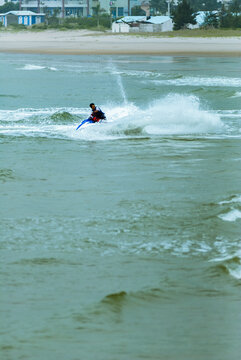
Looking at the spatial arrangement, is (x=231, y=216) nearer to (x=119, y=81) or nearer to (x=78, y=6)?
(x=119, y=81)

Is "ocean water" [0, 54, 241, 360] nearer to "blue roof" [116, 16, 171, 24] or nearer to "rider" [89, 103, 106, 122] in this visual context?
"rider" [89, 103, 106, 122]

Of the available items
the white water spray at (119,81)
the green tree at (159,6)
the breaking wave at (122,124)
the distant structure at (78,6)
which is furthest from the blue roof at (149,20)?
the breaking wave at (122,124)

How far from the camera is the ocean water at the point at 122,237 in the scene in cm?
838

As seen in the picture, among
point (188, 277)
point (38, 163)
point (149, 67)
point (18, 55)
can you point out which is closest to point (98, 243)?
point (188, 277)

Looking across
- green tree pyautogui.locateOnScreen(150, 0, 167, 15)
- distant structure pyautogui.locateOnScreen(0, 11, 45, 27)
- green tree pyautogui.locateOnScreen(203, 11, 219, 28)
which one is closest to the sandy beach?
green tree pyautogui.locateOnScreen(203, 11, 219, 28)

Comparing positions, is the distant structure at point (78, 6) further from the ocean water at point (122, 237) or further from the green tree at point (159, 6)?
the ocean water at point (122, 237)

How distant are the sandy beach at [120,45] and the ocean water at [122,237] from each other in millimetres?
42892

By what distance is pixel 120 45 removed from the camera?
75.6 metres

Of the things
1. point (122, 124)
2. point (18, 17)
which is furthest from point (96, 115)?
point (18, 17)

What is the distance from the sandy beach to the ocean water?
4289cm

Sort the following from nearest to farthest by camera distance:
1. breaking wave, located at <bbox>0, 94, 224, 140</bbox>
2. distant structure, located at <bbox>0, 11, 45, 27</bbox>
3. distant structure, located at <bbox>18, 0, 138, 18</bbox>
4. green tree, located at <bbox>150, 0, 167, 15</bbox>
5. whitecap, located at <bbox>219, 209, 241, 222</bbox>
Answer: whitecap, located at <bbox>219, 209, 241, 222</bbox>, breaking wave, located at <bbox>0, 94, 224, 140</bbox>, green tree, located at <bbox>150, 0, 167, 15</bbox>, distant structure, located at <bbox>0, 11, 45, 27</bbox>, distant structure, located at <bbox>18, 0, 138, 18</bbox>

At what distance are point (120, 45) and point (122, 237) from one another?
65.7 meters

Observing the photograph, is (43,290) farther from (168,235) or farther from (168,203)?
(168,203)

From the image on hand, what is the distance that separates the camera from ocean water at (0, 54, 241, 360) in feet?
27.5
